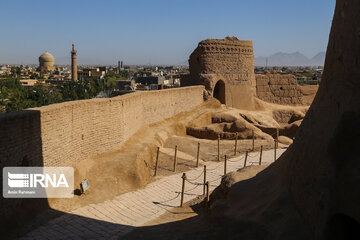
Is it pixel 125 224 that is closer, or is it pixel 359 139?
pixel 359 139

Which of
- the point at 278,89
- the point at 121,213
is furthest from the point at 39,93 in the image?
the point at 121,213

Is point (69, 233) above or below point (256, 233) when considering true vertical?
below

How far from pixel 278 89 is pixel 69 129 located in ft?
73.0

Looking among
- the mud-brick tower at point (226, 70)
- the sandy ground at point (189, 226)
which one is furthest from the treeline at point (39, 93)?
the sandy ground at point (189, 226)

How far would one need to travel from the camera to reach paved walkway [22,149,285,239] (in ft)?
27.1

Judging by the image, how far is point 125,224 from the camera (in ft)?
30.0

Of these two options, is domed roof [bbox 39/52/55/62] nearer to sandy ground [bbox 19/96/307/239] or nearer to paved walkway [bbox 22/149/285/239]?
sandy ground [bbox 19/96/307/239]

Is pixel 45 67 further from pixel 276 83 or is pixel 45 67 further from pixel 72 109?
pixel 72 109

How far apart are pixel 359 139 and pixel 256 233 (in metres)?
2.38

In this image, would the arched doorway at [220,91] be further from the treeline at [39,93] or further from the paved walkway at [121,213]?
the treeline at [39,93]

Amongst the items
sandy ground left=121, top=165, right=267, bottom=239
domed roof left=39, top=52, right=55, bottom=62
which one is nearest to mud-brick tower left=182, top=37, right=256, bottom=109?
sandy ground left=121, top=165, right=267, bottom=239

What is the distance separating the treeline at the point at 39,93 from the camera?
87.2 feet

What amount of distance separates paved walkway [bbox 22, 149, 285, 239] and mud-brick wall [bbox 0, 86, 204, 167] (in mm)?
1665

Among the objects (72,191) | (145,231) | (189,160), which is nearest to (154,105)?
(189,160)
